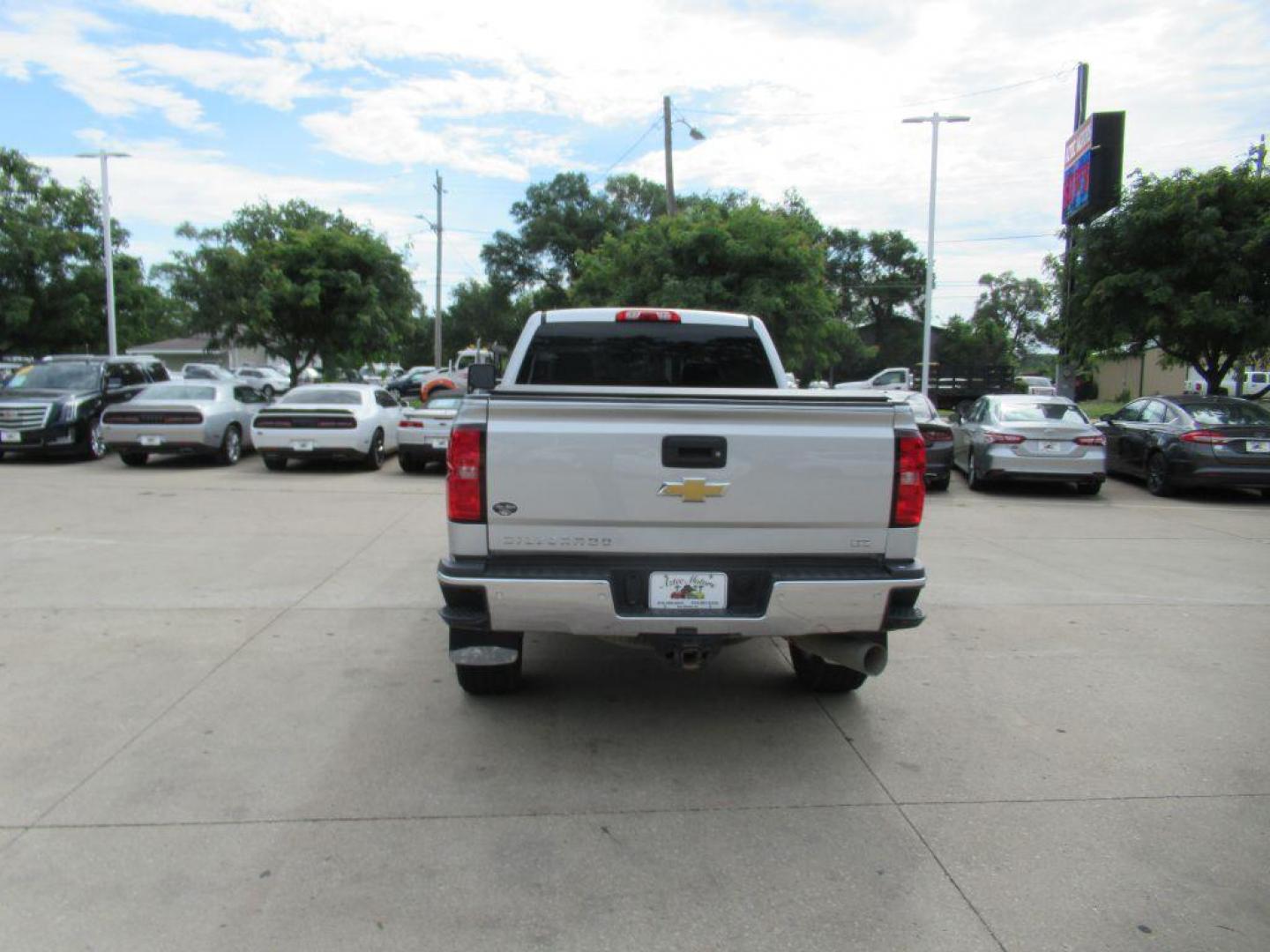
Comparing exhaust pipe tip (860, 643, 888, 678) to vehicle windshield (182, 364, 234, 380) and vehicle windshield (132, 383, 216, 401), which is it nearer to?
vehicle windshield (132, 383, 216, 401)

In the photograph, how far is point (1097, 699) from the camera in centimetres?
486

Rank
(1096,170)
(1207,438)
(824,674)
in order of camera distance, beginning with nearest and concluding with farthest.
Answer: (824,674) < (1207,438) < (1096,170)

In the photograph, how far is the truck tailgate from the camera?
3.75 m

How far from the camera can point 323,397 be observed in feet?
50.3

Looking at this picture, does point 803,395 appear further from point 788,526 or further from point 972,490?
point 972,490

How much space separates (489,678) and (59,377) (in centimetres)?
1547

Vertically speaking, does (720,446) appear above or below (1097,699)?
above

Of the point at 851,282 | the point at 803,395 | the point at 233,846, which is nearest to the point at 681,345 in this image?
the point at 803,395

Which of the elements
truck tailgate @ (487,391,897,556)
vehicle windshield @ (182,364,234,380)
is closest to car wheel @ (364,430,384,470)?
truck tailgate @ (487,391,897,556)

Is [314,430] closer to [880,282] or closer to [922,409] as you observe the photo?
[922,409]

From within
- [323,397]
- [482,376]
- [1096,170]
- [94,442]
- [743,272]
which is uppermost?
[1096,170]

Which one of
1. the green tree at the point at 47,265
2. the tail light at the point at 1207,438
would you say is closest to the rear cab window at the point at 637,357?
the tail light at the point at 1207,438

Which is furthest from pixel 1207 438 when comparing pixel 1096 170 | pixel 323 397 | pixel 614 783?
pixel 323 397

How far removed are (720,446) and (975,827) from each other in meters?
1.73
